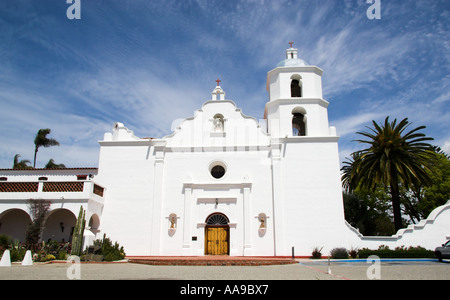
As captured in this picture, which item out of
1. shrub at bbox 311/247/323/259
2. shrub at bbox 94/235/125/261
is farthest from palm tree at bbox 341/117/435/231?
shrub at bbox 94/235/125/261

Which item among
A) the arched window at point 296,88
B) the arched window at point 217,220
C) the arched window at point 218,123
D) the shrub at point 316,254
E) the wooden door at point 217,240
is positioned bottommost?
the shrub at point 316,254

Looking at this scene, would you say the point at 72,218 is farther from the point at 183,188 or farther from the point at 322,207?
the point at 322,207

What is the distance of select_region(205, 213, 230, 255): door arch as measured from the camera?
74.0 feet

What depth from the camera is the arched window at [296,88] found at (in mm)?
26275

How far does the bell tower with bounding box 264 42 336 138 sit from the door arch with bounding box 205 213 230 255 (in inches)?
288

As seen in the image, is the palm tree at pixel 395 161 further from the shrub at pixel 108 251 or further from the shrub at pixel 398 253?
the shrub at pixel 108 251

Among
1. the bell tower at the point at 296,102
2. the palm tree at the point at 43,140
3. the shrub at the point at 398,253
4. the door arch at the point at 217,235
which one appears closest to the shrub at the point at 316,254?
the shrub at the point at 398,253

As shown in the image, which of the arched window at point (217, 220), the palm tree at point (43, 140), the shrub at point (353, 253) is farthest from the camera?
the palm tree at point (43, 140)

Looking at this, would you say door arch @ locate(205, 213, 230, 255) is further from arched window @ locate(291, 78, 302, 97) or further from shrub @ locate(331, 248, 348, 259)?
arched window @ locate(291, 78, 302, 97)

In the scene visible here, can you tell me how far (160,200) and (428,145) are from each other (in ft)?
67.4

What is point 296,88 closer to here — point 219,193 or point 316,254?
point 219,193

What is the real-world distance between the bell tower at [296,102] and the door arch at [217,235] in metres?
7.32

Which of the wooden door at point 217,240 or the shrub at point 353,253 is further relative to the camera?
the wooden door at point 217,240
